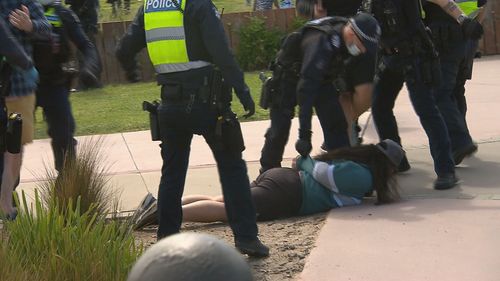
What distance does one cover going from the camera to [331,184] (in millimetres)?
6000

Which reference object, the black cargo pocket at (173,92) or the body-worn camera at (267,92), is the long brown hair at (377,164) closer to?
the body-worn camera at (267,92)

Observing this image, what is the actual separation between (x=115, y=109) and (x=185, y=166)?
6074 millimetres

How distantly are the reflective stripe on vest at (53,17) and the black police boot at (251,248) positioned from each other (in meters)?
2.14

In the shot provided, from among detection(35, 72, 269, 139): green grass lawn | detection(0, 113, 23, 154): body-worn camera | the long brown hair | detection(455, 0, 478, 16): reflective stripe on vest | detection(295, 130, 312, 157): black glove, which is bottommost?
detection(35, 72, 269, 139): green grass lawn

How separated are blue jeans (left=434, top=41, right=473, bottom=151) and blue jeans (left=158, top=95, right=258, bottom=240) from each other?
2.28m

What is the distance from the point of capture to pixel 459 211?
19.1ft

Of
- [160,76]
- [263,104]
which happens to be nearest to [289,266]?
[160,76]

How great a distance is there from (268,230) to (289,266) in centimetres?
76

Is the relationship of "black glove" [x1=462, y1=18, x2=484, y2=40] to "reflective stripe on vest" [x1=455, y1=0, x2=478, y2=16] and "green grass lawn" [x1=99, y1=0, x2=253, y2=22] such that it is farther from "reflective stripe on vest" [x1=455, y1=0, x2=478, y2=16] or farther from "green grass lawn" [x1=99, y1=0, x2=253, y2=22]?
"green grass lawn" [x1=99, y1=0, x2=253, y2=22]

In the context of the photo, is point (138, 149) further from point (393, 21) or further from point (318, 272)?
point (318, 272)

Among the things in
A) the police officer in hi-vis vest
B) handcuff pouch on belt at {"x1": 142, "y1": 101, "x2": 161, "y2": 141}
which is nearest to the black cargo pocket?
the police officer in hi-vis vest

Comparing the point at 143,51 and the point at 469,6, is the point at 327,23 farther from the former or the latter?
the point at 143,51

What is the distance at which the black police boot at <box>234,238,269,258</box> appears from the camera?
16.8 feet

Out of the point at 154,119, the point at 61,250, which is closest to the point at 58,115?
the point at 154,119
